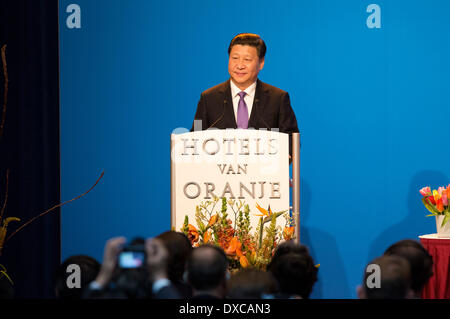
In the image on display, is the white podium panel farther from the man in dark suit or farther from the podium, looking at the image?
the man in dark suit

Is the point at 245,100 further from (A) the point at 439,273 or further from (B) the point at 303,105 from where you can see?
(B) the point at 303,105

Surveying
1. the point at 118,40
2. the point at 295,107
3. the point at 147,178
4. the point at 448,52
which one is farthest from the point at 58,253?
the point at 448,52

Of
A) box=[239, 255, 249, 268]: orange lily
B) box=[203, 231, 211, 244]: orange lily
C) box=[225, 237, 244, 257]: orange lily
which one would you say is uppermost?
box=[203, 231, 211, 244]: orange lily

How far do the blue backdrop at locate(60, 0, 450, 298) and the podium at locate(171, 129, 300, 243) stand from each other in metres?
2.24

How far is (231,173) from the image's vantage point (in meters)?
2.82

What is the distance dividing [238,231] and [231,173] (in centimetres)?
29

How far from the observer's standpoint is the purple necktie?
3396mm

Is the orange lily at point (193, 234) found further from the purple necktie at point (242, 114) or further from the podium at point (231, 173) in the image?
the purple necktie at point (242, 114)

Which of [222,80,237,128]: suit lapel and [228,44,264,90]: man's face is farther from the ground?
[228,44,264,90]: man's face

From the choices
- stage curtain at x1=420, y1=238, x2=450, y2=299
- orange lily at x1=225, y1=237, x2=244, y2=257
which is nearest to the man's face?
orange lily at x1=225, y1=237, x2=244, y2=257

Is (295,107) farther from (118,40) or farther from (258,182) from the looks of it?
(258,182)

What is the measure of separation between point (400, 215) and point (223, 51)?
1.93 metres

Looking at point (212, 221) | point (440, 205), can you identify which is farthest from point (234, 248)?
point (440, 205)
